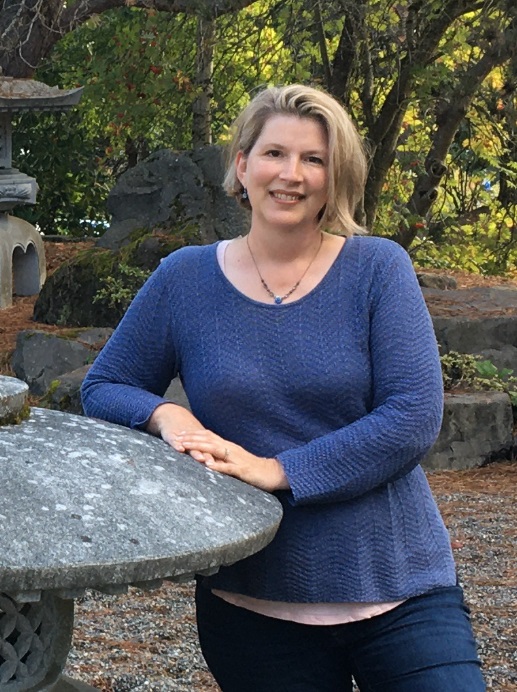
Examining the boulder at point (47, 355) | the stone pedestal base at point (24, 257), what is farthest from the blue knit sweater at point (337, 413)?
the stone pedestal base at point (24, 257)

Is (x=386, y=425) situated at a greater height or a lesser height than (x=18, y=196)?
greater

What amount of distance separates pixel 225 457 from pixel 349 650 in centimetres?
43

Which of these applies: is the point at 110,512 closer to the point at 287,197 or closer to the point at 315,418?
the point at 315,418

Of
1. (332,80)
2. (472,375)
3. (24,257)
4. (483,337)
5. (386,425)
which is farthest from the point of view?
(24,257)

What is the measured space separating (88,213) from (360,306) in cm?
1315

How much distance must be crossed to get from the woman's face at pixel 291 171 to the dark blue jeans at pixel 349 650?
0.76 meters

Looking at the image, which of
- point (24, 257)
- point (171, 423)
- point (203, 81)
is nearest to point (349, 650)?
point (171, 423)

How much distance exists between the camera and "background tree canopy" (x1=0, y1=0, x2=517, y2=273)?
8359 millimetres

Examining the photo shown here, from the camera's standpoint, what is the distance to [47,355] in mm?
7547

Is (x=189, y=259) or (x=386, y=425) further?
(x=189, y=259)

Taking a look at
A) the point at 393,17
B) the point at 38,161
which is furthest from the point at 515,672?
the point at 38,161

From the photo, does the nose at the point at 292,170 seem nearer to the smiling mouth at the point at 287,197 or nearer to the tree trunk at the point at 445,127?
the smiling mouth at the point at 287,197

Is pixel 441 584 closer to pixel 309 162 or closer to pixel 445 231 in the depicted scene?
pixel 309 162

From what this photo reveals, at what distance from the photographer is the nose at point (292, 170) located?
7.14 ft
